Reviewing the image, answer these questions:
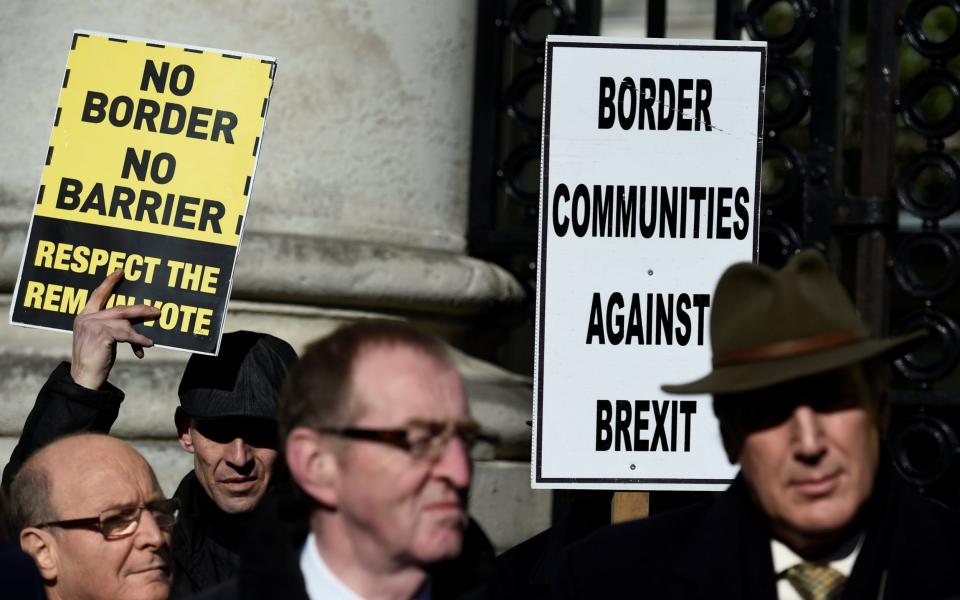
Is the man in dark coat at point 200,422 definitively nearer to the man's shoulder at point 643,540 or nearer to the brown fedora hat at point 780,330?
the man's shoulder at point 643,540

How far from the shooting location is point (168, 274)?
432 centimetres

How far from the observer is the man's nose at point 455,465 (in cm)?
258

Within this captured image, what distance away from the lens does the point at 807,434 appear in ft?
9.21

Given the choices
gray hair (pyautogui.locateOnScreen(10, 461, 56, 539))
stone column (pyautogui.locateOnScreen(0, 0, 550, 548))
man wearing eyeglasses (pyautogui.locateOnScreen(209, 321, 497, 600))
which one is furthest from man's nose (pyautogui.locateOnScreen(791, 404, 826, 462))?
stone column (pyautogui.locateOnScreen(0, 0, 550, 548))

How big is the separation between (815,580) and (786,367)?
35 centimetres

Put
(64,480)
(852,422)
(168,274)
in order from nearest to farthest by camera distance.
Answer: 1. (852,422)
2. (64,480)
3. (168,274)

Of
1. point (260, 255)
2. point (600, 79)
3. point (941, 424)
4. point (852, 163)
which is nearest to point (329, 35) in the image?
point (260, 255)

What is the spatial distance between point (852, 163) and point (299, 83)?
213 inches

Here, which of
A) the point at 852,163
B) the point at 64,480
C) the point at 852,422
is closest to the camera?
the point at 852,422

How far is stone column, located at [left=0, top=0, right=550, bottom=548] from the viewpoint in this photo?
5.17m

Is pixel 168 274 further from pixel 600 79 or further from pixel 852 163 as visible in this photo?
pixel 852 163

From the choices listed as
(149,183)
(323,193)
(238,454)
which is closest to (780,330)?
(238,454)

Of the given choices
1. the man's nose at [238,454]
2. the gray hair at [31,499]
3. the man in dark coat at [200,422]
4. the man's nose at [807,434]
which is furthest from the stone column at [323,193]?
Answer: the man's nose at [807,434]

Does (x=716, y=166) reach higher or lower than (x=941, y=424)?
higher
